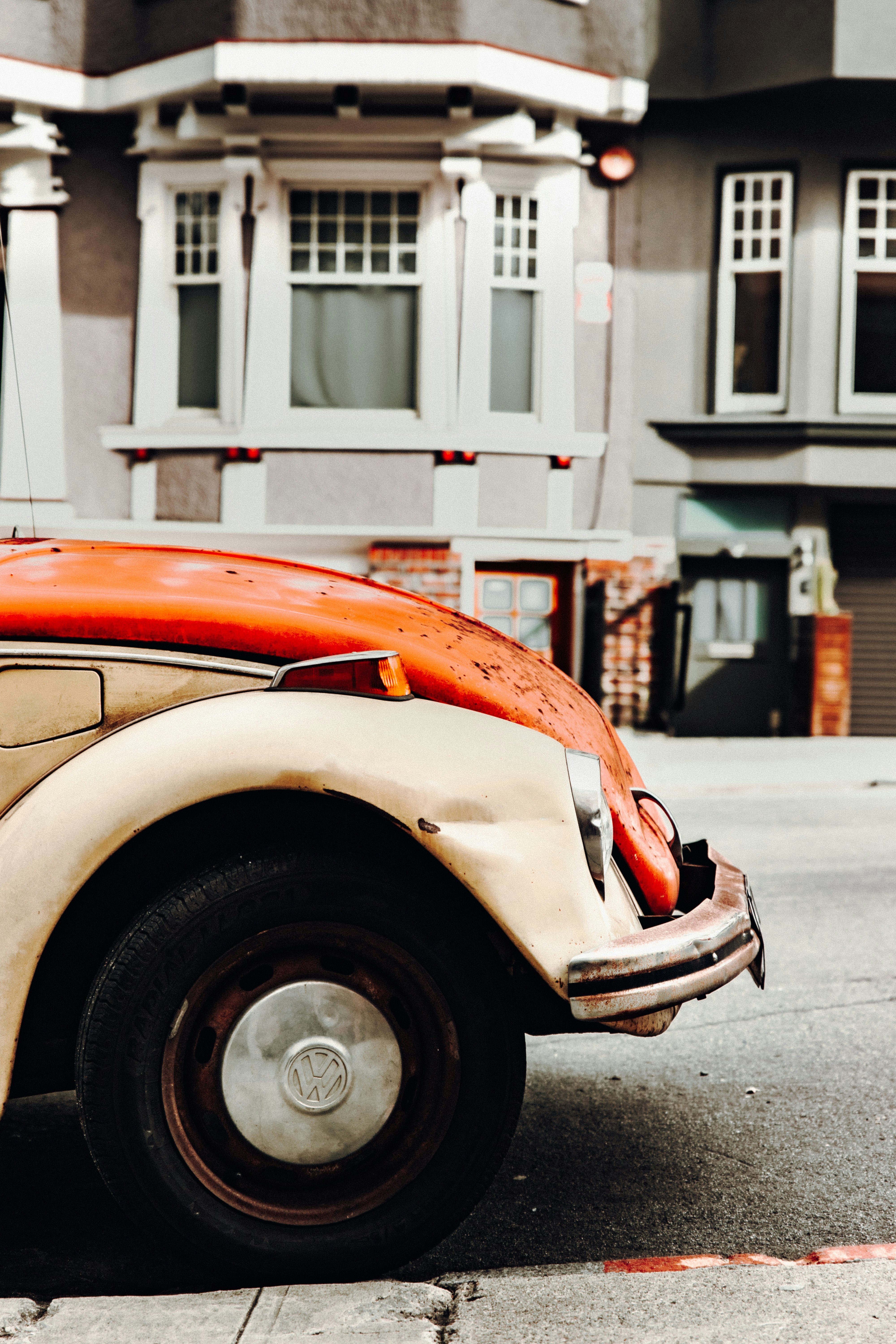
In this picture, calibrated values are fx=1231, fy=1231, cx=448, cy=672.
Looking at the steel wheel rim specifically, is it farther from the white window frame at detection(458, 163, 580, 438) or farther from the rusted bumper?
the white window frame at detection(458, 163, 580, 438)

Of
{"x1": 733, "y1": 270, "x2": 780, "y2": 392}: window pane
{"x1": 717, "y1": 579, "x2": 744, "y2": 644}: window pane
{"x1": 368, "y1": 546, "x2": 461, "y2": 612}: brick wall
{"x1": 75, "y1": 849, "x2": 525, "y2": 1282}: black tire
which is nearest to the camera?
{"x1": 75, "y1": 849, "x2": 525, "y2": 1282}: black tire

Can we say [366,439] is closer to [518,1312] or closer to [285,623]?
[285,623]

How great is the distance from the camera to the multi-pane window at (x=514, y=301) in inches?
522

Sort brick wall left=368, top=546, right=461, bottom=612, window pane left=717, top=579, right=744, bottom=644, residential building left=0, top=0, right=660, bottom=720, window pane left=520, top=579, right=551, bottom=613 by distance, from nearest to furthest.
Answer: residential building left=0, top=0, right=660, bottom=720, brick wall left=368, top=546, right=461, bottom=612, window pane left=520, top=579, right=551, bottom=613, window pane left=717, top=579, right=744, bottom=644

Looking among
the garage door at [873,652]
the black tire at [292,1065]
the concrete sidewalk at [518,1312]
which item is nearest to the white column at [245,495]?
the garage door at [873,652]

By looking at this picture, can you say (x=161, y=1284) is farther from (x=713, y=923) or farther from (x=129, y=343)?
(x=129, y=343)

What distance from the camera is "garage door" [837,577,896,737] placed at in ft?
46.3

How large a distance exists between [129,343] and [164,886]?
12.1m

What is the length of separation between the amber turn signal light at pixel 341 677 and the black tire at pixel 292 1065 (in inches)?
13.0

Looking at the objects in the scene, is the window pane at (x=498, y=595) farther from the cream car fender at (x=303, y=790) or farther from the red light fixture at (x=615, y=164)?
the cream car fender at (x=303, y=790)

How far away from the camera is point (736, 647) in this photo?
1388cm

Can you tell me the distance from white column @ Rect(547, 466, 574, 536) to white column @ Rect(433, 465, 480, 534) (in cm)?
82

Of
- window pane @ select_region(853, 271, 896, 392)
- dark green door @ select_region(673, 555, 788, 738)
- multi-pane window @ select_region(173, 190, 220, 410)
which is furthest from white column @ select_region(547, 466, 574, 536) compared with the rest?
multi-pane window @ select_region(173, 190, 220, 410)

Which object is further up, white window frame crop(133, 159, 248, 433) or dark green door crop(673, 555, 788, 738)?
white window frame crop(133, 159, 248, 433)
